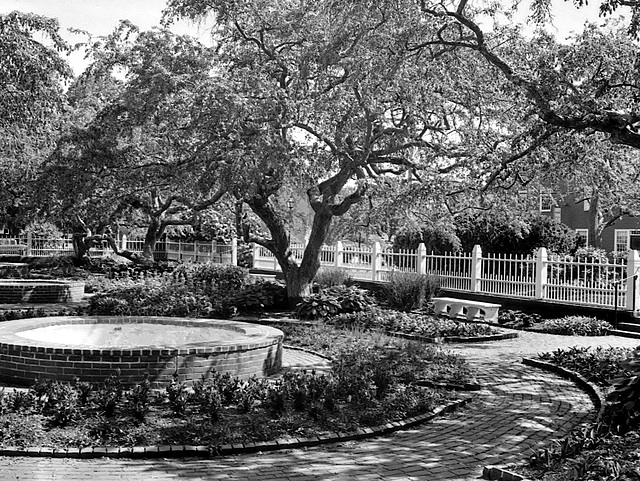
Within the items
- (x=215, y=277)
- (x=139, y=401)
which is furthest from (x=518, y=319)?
(x=139, y=401)

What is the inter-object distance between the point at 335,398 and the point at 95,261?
92.3 ft

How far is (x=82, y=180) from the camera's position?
17.0m

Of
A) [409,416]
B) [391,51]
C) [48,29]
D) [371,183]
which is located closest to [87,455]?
[409,416]

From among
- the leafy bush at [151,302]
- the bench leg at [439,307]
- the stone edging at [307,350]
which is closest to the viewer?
the stone edging at [307,350]

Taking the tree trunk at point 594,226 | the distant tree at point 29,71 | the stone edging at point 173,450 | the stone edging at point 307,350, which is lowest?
the stone edging at point 173,450

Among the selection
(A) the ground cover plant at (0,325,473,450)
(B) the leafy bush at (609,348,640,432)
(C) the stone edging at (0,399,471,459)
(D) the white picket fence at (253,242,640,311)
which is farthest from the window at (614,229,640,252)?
(C) the stone edging at (0,399,471,459)

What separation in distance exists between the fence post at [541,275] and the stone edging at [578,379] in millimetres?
7167

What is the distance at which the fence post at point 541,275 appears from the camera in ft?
62.8

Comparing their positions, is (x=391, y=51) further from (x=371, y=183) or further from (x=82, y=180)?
(x=82, y=180)

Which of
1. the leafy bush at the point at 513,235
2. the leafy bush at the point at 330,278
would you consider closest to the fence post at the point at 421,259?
the leafy bush at the point at 513,235

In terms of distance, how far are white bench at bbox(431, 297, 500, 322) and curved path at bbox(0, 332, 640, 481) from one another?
803 cm

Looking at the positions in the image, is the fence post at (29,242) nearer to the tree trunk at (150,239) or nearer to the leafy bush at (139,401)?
the tree trunk at (150,239)

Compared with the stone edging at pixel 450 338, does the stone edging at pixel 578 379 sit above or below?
below

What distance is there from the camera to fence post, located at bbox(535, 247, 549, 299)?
1914cm
